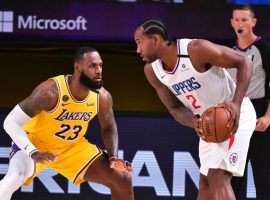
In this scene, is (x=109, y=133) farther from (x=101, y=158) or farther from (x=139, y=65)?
(x=139, y=65)

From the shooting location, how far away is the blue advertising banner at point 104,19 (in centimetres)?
700

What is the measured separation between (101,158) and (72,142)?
260mm

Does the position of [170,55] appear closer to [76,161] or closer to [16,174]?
[76,161]

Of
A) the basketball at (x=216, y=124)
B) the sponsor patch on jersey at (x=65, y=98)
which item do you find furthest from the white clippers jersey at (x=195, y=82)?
the sponsor patch on jersey at (x=65, y=98)

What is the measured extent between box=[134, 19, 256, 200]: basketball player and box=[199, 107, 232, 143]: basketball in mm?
55

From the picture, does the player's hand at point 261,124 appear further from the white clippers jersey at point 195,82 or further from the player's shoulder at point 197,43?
the player's shoulder at point 197,43

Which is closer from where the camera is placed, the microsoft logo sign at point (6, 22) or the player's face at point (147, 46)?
the player's face at point (147, 46)

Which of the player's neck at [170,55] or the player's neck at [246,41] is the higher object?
the player's neck at [246,41]

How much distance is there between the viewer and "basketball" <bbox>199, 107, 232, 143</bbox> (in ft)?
16.8

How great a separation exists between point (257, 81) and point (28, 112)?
1744 mm

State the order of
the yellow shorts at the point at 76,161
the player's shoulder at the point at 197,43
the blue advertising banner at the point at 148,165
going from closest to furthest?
the player's shoulder at the point at 197,43 < the yellow shorts at the point at 76,161 < the blue advertising banner at the point at 148,165

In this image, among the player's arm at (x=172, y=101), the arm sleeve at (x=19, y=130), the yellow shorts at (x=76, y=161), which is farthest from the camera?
the yellow shorts at (x=76, y=161)

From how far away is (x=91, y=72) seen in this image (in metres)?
6.13

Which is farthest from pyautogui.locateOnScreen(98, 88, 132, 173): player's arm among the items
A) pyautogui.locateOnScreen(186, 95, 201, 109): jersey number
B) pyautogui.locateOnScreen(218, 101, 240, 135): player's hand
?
pyautogui.locateOnScreen(218, 101, 240, 135): player's hand
